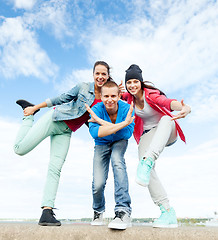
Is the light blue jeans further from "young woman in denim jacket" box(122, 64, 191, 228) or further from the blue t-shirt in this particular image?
"young woman in denim jacket" box(122, 64, 191, 228)

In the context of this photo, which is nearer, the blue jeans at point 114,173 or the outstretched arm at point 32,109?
the blue jeans at point 114,173

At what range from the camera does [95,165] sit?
A: 11.7 ft

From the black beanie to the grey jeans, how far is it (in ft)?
2.31

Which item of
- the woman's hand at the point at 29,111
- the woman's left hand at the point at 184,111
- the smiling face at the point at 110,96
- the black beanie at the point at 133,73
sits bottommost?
the woman's left hand at the point at 184,111

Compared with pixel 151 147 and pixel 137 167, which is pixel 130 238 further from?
pixel 151 147

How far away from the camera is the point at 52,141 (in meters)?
4.07

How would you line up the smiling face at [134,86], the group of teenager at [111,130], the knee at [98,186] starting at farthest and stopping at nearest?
the smiling face at [134,86] < the knee at [98,186] < the group of teenager at [111,130]

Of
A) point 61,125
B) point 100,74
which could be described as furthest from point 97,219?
point 100,74

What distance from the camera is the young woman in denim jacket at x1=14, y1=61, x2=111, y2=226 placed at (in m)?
3.90

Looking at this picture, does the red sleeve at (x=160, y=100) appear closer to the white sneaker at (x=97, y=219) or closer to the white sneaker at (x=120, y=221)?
the white sneaker at (x=120, y=221)

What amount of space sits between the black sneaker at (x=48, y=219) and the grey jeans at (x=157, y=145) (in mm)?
1323

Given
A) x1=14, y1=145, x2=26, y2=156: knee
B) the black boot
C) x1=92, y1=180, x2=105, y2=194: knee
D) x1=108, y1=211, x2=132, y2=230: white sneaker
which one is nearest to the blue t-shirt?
x1=92, y1=180, x2=105, y2=194: knee

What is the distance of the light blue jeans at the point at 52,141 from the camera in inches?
152

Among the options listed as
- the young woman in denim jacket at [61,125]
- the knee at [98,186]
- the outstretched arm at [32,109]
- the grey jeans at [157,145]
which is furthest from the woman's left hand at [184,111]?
the outstretched arm at [32,109]
